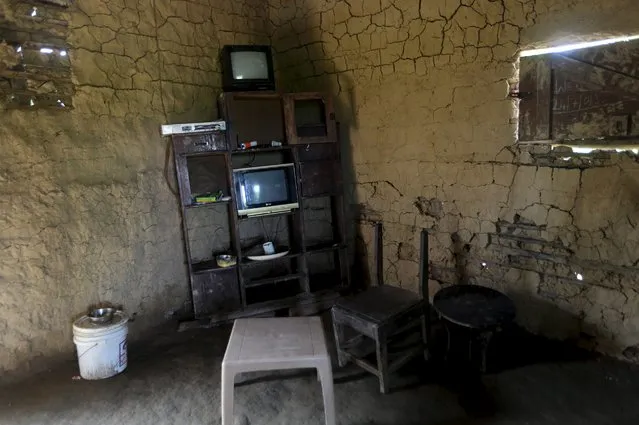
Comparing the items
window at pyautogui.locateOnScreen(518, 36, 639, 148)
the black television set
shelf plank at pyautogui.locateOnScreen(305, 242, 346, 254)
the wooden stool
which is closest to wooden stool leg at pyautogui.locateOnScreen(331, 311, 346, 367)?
the wooden stool

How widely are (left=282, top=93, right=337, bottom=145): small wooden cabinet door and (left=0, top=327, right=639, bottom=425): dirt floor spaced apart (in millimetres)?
1680

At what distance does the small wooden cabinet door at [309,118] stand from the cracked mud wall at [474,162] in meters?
0.26

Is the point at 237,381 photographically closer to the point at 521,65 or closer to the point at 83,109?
the point at 83,109

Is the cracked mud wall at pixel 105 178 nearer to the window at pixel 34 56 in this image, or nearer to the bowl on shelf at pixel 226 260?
the window at pixel 34 56

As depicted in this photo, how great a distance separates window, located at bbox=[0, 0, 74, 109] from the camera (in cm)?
247

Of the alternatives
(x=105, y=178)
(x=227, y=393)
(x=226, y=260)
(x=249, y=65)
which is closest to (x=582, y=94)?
(x=249, y=65)

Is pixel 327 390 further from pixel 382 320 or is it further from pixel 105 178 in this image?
pixel 105 178

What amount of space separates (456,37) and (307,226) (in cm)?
187

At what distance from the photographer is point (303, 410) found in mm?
2217

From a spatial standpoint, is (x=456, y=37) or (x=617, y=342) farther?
(x=456, y=37)

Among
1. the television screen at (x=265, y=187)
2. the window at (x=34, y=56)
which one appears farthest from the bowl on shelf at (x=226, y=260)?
the window at (x=34, y=56)

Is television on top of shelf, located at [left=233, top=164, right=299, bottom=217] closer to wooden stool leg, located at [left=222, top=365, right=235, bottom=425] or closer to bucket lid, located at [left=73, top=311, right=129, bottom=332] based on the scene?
bucket lid, located at [left=73, top=311, right=129, bottom=332]

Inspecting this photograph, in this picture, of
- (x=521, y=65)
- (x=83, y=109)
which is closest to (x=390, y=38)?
(x=521, y=65)

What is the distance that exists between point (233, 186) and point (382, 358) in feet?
5.34
